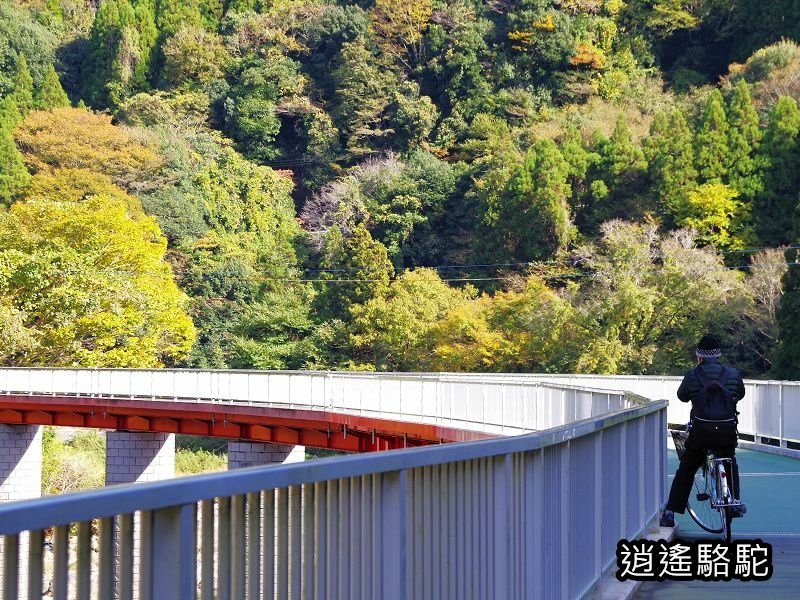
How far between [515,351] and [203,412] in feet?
80.0

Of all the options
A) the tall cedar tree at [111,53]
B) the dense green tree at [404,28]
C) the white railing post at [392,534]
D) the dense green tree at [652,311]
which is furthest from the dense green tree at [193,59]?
the white railing post at [392,534]

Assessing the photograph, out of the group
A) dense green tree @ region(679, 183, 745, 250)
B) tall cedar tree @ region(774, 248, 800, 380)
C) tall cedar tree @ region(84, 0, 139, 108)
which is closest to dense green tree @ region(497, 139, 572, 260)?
dense green tree @ region(679, 183, 745, 250)

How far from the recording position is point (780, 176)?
7431cm

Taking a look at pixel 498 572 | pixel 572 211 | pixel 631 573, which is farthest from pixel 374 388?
pixel 572 211

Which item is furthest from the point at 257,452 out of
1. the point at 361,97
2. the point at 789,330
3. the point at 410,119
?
the point at 361,97

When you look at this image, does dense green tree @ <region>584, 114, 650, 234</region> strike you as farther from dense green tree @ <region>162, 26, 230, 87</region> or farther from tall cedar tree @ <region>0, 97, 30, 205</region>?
dense green tree @ <region>162, 26, 230, 87</region>

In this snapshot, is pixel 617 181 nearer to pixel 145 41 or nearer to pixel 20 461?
pixel 20 461

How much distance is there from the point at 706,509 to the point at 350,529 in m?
9.05

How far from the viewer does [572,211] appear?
276ft

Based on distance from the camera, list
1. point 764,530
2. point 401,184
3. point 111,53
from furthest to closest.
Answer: point 111,53
point 401,184
point 764,530

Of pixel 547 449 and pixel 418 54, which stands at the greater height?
pixel 418 54

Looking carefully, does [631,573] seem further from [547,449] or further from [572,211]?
[572,211]

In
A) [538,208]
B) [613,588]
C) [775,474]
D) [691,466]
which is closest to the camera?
[613,588]

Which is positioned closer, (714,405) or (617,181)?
(714,405)
